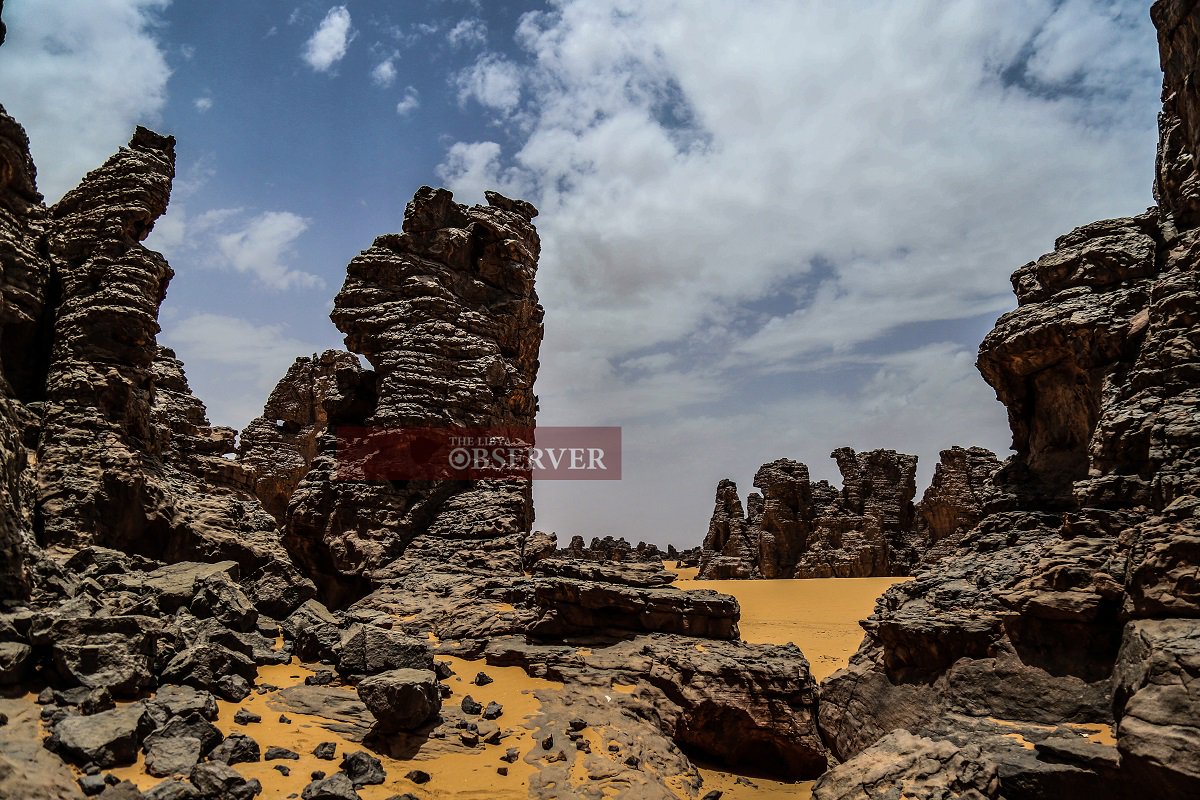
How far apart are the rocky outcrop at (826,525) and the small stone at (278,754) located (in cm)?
3211

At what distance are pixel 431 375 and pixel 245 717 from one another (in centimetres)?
845

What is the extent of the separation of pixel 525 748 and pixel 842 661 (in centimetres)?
952

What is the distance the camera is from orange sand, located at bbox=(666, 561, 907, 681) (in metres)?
16.6

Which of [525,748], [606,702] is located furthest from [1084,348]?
[525,748]

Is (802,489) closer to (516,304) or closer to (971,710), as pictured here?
(516,304)

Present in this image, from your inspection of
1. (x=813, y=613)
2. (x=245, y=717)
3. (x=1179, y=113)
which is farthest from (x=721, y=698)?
(x=813, y=613)

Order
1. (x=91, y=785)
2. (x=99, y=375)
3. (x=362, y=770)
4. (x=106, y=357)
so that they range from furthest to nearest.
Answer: (x=106, y=357), (x=99, y=375), (x=362, y=770), (x=91, y=785)

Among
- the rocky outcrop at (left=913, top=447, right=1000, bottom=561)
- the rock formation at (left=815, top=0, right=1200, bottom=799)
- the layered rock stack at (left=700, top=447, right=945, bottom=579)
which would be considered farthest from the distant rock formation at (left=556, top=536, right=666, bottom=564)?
the rock formation at (left=815, top=0, right=1200, bottom=799)

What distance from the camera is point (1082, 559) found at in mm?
7336

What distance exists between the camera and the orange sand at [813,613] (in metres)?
16.6

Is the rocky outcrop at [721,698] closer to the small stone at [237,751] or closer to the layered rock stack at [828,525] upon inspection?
the small stone at [237,751]

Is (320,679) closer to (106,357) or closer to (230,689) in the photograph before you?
(230,689)

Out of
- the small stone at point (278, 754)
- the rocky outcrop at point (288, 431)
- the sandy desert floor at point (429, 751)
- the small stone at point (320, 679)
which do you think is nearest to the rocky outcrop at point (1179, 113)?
the sandy desert floor at point (429, 751)

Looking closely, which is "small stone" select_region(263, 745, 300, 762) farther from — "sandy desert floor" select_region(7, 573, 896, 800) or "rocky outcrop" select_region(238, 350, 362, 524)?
"rocky outcrop" select_region(238, 350, 362, 524)
